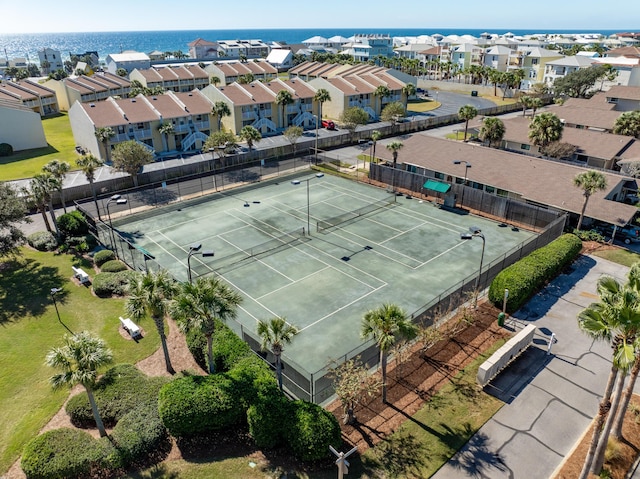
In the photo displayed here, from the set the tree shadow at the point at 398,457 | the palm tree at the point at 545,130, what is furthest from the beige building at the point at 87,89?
the tree shadow at the point at 398,457

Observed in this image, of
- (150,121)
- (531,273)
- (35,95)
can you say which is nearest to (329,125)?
(150,121)

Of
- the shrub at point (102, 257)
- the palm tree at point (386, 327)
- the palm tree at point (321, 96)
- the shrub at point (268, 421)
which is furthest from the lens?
the palm tree at point (321, 96)

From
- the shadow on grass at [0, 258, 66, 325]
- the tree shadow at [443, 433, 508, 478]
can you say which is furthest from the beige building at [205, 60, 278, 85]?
the tree shadow at [443, 433, 508, 478]

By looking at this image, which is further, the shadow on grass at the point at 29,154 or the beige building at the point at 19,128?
the beige building at the point at 19,128

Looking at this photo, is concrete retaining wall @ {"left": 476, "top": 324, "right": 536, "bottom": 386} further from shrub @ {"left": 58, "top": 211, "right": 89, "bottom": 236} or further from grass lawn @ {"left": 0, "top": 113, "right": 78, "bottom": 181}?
grass lawn @ {"left": 0, "top": 113, "right": 78, "bottom": 181}

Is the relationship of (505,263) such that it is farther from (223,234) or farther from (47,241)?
(47,241)

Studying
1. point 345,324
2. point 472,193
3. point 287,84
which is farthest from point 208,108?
point 345,324

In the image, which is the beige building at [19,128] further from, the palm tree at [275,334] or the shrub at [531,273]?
the shrub at [531,273]
